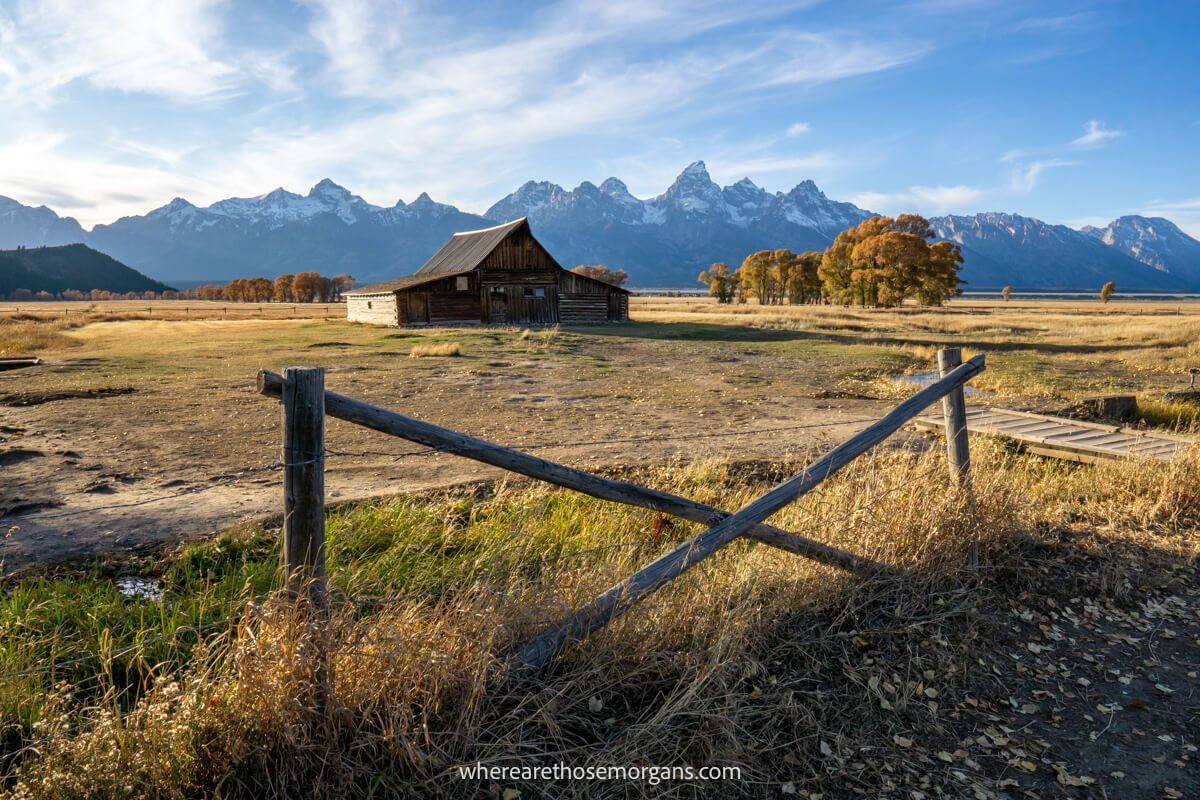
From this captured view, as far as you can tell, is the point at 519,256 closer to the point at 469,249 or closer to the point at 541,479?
the point at 469,249

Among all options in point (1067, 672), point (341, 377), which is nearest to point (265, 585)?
point (1067, 672)

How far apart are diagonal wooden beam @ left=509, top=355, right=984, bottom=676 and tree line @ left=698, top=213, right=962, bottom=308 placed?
67.5 m

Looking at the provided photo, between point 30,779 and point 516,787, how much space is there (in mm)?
1921

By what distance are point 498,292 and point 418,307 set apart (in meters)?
4.86

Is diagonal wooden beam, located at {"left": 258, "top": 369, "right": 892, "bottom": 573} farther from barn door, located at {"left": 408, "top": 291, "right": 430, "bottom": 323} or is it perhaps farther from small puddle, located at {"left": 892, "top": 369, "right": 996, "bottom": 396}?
barn door, located at {"left": 408, "top": 291, "right": 430, "bottom": 323}

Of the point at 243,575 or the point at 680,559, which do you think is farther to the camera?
the point at 243,575

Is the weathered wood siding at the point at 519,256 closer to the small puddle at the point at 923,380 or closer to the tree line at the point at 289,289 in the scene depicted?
the small puddle at the point at 923,380

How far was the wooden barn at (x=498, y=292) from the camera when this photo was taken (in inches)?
1609

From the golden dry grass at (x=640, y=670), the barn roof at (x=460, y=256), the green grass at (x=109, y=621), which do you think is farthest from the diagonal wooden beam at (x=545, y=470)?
the barn roof at (x=460, y=256)

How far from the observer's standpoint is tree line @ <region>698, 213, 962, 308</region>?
66.9 meters

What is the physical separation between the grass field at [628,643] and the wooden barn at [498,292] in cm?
3134

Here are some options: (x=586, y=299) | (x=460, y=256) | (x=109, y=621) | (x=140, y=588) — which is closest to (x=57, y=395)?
(x=140, y=588)

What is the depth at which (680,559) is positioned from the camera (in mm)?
4055

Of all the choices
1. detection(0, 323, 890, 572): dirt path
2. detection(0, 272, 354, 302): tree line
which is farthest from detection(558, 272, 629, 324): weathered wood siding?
detection(0, 272, 354, 302): tree line
